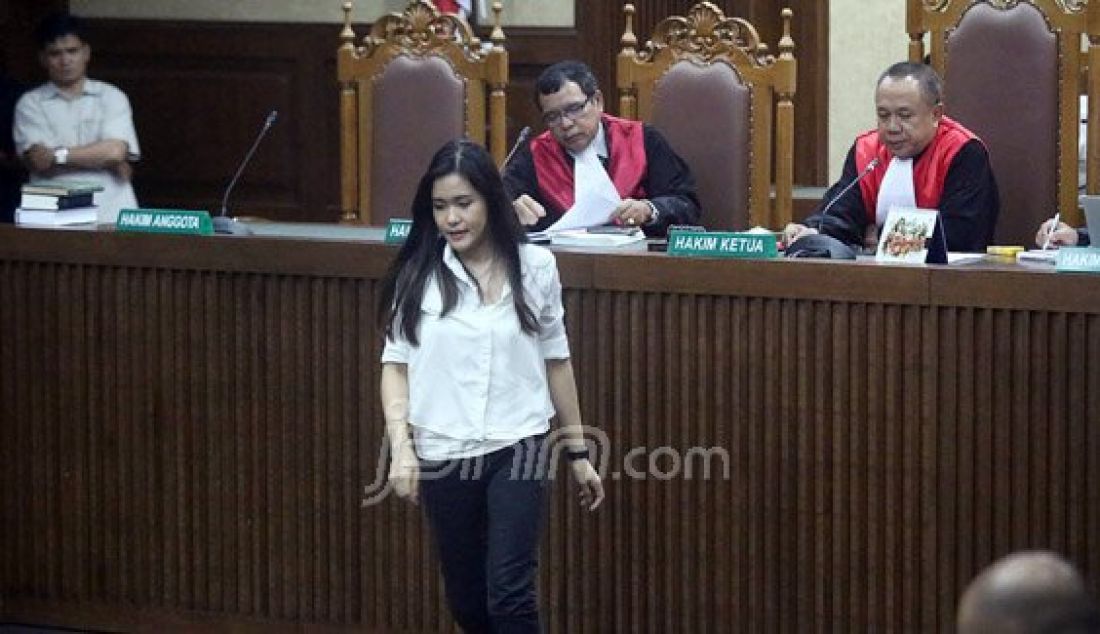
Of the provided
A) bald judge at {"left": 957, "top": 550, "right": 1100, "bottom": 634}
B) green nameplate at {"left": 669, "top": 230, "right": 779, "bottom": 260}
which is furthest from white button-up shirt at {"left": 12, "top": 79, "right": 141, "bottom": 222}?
bald judge at {"left": 957, "top": 550, "right": 1100, "bottom": 634}

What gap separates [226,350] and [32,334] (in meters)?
0.49

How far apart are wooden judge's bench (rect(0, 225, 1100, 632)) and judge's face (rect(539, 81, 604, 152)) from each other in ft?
2.26

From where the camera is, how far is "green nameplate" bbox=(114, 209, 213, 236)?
4.73 m

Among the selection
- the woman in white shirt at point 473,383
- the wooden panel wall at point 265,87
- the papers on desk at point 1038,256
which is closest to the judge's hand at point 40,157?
the wooden panel wall at point 265,87

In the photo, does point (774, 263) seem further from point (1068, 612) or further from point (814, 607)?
point (1068, 612)

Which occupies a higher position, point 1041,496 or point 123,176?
point 123,176

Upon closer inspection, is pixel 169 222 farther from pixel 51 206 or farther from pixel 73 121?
pixel 73 121

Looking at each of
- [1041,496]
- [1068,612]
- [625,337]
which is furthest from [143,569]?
[1068,612]

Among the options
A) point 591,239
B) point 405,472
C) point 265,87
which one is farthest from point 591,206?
point 265,87

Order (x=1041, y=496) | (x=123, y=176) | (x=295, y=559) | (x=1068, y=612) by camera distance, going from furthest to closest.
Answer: (x=123, y=176), (x=295, y=559), (x=1041, y=496), (x=1068, y=612)

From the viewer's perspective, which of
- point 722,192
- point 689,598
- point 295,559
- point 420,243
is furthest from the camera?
point 722,192

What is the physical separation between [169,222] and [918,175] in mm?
1707

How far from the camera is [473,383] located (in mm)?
3602

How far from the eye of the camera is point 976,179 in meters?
4.95
